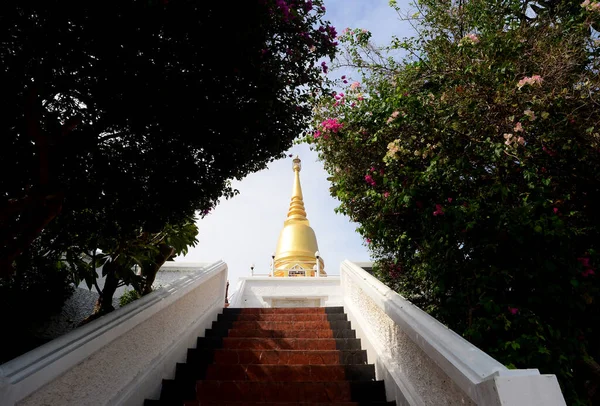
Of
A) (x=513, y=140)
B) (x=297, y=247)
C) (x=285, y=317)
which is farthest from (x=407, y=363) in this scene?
(x=297, y=247)

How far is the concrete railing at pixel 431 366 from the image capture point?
5.19 ft

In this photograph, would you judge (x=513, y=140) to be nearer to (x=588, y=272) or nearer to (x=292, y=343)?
(x=588, y=272)

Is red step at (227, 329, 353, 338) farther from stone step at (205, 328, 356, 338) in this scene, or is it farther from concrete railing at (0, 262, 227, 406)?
concrete railing at (0, 262, 227, 406)

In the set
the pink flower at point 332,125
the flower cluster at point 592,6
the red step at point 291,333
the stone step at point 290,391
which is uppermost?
the flower cluster at point 592,6

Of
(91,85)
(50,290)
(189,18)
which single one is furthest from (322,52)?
(50,290)

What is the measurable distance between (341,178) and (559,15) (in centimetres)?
300

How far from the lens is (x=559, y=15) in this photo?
13.8ft

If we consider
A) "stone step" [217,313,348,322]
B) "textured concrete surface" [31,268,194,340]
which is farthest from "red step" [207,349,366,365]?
"textured concrete surface" [31,268,194,340]

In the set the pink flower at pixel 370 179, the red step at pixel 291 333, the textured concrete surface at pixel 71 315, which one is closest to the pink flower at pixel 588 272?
the pink flower at pixel 370 179

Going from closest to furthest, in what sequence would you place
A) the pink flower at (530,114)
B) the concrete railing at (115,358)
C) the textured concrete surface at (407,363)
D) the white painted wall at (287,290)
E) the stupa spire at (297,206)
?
the concrete railing at (115,358) → the textured concrete surface at (407,363) → the pink flower at (530,114) → the white painted wall at (287,290) → the stupa spire at (297,206)

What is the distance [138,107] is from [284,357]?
297 centimetres

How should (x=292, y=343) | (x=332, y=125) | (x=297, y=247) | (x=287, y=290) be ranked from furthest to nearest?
(x=297, y=247), (x=287, y=290), (x=292, y=343), (x=332, y=125)

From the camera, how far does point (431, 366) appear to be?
2.43 metres

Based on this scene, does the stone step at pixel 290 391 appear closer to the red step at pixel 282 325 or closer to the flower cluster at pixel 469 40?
the red step at pixel 282 325
